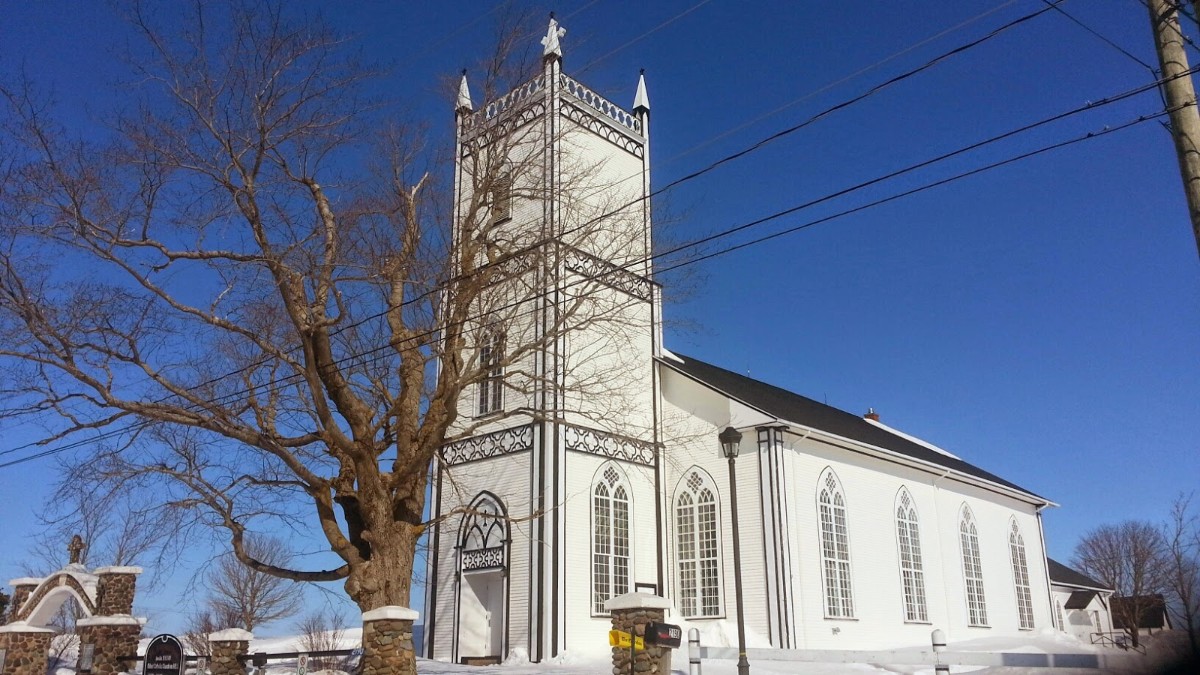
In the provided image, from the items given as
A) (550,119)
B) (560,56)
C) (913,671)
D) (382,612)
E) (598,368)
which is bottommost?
(913,671)

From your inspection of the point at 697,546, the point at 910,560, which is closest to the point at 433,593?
the point at 697,546

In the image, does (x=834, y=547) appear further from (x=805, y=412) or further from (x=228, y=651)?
Answer: (x=228, y=651)

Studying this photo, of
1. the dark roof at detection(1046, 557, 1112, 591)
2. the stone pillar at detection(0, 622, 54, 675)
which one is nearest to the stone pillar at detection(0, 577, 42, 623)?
the stone pillar at detection(0, 622, 54, 675)

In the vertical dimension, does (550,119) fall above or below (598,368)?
above

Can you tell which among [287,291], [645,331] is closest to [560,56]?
[645,331]

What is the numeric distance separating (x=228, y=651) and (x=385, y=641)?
4781 millimetres

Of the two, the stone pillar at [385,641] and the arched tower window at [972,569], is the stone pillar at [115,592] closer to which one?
the stone pillar at [385,641]

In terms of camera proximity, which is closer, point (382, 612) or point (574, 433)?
point (382, 612)

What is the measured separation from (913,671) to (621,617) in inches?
312

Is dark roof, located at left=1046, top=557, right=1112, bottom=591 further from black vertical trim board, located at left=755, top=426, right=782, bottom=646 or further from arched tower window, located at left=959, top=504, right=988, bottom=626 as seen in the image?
black vertical trim board, located at left=755, top=426, right=782, bottom=646

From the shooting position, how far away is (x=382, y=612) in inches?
550

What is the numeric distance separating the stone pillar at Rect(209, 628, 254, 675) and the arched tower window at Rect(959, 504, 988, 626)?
22674 mm

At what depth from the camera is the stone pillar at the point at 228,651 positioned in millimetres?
16812

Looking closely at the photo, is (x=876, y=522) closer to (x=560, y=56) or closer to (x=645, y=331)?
(x=645, y=331)
